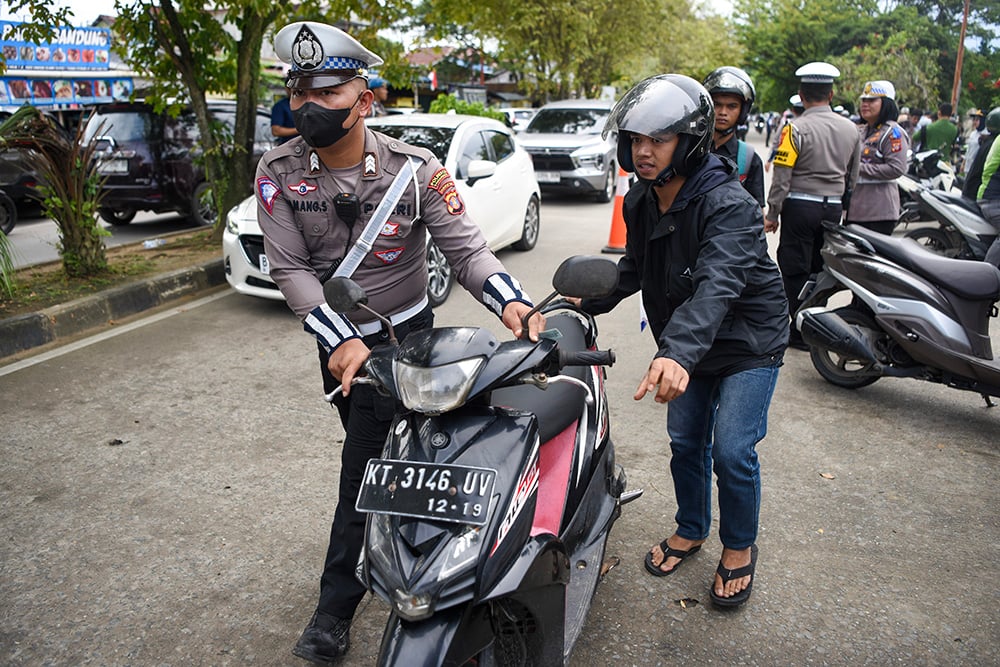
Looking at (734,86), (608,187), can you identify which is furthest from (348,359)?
(608,187)

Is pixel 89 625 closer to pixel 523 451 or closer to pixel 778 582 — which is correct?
pixel 523 451

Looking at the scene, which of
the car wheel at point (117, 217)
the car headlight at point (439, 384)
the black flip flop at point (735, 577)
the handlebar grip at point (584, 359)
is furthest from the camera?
the car wheel at point (117, 217)

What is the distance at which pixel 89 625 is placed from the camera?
2.75m

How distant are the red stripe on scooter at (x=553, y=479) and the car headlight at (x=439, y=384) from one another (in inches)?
18.6

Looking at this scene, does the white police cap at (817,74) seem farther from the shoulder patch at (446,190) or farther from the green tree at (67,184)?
the green tree at (67,184)

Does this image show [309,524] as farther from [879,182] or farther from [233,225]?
[879,182]

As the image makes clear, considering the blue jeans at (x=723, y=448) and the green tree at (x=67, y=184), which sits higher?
the green tree at (x=67, y=184)

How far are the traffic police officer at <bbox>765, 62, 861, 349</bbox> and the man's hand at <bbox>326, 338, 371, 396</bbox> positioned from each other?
12.6ft

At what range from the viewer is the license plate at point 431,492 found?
71.6 inches

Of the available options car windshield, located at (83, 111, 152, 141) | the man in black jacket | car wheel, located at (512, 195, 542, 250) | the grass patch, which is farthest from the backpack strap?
car windshield, located at (83, 111, 152, 141)

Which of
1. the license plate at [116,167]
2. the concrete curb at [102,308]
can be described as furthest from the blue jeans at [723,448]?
the license plate at [116,167]

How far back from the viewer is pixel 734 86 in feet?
13.7

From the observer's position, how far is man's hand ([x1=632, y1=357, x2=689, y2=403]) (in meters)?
2.12

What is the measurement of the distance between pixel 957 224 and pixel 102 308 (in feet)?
26.2
